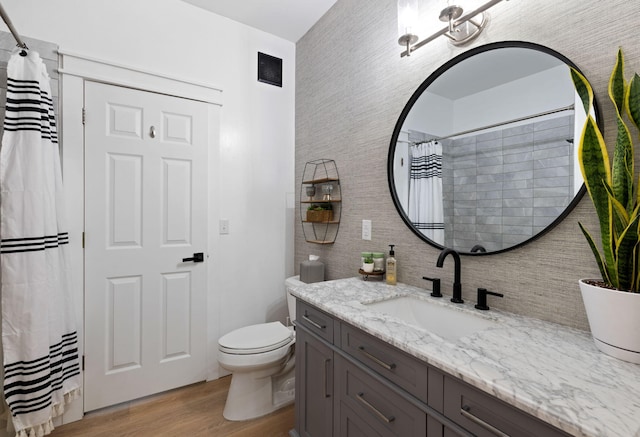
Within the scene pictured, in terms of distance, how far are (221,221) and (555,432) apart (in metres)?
2.14

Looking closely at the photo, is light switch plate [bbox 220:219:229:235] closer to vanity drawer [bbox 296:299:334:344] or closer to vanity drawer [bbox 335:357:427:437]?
vanity drawer [bbox 296:299:334:344]

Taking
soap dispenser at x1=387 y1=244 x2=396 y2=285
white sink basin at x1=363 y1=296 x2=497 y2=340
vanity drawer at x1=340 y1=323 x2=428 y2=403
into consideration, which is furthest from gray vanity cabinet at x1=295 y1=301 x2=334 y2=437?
soap dispenser at x1=387 y1=244 x2=396 y2=285

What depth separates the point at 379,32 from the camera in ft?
5.90

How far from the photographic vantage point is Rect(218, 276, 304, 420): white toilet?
1774mm

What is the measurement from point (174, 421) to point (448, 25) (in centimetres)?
251

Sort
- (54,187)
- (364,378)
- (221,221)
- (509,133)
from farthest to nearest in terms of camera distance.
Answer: (221,221) → (54,187) → (509,133) → (364,378)

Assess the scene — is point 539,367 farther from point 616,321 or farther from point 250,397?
point 250,397

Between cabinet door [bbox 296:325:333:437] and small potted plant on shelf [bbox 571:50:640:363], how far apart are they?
0.91m

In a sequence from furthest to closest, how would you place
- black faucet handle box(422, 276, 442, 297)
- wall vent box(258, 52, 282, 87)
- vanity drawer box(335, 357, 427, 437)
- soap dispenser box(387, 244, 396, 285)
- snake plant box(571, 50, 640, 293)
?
wall vent box(258, 52, 282, 87)
soap dispenser box(387, 244, 396, 285)
black faucet handle box(422, 276, 442, 297)
vanity drawer box(335, 357, 427, 437)
snake plant box(571, 50, 640, 293)

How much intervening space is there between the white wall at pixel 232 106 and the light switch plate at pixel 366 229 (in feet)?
3.03

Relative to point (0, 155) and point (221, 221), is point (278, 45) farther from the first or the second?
point (0, 155)

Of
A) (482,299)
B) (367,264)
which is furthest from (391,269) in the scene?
(482,299)

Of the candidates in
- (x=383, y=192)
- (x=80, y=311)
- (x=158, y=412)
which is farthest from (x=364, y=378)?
(x=80, y=311)

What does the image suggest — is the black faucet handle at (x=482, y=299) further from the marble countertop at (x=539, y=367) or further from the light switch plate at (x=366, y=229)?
the light switch plate at (x=366, y=229)
